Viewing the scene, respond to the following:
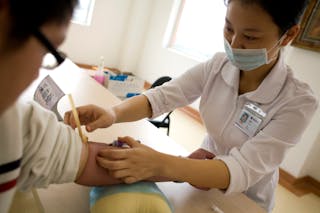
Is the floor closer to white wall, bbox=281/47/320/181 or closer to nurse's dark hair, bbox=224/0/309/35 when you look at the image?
white wall, bbox=281/47/320/181

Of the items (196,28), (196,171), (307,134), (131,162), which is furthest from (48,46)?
(196,28)

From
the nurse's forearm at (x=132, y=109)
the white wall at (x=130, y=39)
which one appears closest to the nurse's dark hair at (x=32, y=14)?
the nurse's forearm at (x=132, y=109)

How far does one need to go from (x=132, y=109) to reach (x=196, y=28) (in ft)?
11.0

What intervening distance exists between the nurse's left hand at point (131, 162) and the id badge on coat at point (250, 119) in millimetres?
436

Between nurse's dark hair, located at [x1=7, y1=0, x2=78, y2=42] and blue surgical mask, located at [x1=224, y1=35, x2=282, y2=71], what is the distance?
31.2 inches

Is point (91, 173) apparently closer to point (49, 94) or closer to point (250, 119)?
point (49, 94)

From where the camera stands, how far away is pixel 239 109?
1151mm

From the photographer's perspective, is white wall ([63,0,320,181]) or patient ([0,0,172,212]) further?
white wall ([63,0,320,181])

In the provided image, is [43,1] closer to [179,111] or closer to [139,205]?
[139,205]

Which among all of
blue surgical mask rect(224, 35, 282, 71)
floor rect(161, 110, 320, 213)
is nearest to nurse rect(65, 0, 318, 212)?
blue surgical mask rect(224, 35, 282, 71)

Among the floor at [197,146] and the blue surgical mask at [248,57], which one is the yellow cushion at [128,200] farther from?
the floor at [197,146]

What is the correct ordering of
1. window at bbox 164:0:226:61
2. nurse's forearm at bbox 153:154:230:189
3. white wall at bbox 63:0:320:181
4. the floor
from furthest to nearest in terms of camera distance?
1. white wall at bbox 63:0:320:181
2. window at bbox 164:0:226:61
3. the floor
4. nurse's forearm at bbox 153:154:230:189

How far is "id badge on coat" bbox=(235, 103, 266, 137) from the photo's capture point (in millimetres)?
1054

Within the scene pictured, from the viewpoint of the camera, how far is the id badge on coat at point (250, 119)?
1.05 meters
